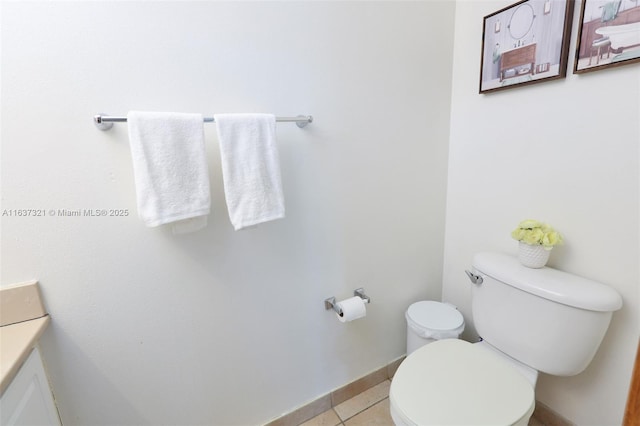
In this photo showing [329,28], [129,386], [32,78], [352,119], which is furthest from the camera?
[352,119]

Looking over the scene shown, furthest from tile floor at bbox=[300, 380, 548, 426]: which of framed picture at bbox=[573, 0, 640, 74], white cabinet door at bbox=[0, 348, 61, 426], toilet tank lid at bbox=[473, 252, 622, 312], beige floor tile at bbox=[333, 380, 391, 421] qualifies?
framed picture at bbox=[573, 0, 640, 74]

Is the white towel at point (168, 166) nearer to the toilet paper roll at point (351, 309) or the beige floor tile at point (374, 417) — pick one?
the toilet paper roll at point (351, 309)

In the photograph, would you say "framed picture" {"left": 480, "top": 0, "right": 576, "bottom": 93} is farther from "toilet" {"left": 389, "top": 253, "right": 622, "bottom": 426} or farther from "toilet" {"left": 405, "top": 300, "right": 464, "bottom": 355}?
"toilet" {"left": 405, "top": 300, "right": 464, "bottom": 355}

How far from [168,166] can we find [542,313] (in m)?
1.32

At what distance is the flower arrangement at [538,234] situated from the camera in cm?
110

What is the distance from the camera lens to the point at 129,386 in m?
1.02

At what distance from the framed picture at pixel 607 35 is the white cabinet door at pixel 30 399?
1885 mm

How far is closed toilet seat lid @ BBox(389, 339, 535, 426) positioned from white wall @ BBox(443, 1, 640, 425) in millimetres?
425

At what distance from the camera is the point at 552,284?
104 centimetres

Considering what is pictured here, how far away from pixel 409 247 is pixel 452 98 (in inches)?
30.7

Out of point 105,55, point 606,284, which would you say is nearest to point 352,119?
point 105,55

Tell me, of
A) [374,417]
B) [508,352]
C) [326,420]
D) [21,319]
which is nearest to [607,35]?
[508,352]

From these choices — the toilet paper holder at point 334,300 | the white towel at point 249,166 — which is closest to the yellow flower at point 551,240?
the toilet paper holder at point 334,300

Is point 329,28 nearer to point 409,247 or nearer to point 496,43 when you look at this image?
point 496,43
